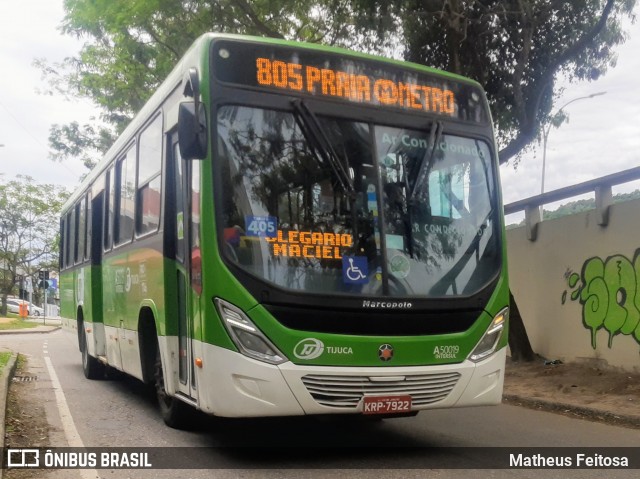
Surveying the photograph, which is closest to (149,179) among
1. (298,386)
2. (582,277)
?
(298,386)

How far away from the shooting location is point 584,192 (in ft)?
33.8

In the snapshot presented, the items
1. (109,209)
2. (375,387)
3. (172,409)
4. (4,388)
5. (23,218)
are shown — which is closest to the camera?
(375,387)

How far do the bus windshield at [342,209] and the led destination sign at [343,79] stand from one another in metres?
0.26

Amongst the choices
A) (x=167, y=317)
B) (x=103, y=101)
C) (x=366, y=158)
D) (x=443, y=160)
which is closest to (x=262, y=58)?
(x=366, y=158)

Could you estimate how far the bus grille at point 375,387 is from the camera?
5.35 metres

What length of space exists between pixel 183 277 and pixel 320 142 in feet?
5.21

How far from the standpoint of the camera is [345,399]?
17.7ft

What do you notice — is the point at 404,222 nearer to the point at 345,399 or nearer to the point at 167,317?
the point at 345,399

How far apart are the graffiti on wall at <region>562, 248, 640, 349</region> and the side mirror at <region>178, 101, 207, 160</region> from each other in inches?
243

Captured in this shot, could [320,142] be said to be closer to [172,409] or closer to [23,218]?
[172,409]

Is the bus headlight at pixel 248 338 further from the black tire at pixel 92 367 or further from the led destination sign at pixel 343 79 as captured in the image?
the black tire at pixel 92 367

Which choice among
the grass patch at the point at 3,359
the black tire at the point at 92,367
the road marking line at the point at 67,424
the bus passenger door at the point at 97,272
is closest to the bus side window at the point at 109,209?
the bus passenger door at the point at 97,272

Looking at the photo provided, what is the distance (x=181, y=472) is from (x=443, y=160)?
127 inches

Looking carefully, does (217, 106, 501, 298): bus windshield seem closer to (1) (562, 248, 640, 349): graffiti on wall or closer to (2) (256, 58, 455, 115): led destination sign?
(2) (256, 58, 455, 115): led destination sign
